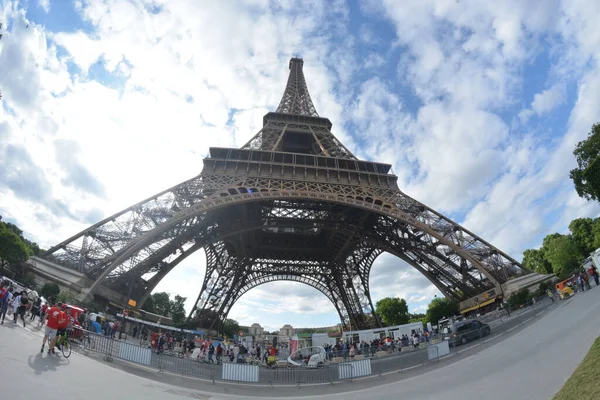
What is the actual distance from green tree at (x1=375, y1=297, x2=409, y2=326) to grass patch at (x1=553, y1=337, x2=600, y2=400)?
82951 millimetres

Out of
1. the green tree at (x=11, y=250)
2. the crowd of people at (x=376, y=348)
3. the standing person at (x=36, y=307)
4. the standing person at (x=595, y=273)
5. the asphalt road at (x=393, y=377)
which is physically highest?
the green tree at (x=11, y=250)

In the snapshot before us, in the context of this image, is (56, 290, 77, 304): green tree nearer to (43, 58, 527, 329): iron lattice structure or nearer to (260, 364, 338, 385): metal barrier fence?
(43, 58, 527, 329): iron lattice structure

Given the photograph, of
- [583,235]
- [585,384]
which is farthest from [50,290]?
[583,235]

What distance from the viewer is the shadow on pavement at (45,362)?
7701 millimetres

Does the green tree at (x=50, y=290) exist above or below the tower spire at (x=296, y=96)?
below

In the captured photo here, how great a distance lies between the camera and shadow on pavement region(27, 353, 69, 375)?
7701 millimetres

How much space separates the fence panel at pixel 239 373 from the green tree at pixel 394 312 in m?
79.0

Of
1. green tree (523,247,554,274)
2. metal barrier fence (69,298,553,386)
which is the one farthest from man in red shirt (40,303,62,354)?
green tree (523,247,554,274)

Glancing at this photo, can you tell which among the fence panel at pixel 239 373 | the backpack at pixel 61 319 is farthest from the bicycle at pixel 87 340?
the fence panel at pixel 239 373

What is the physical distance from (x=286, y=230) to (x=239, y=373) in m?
27.6

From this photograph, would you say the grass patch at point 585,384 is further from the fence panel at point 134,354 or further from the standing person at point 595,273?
the standing person at point 595,273

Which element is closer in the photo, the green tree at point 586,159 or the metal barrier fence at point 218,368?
the metal barrier fence at point 218,368

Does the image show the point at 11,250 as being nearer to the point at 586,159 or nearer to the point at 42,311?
the point at 42,311

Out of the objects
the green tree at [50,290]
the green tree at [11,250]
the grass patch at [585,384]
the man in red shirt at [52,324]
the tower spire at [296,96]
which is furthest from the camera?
the tower spire at [296,96]
